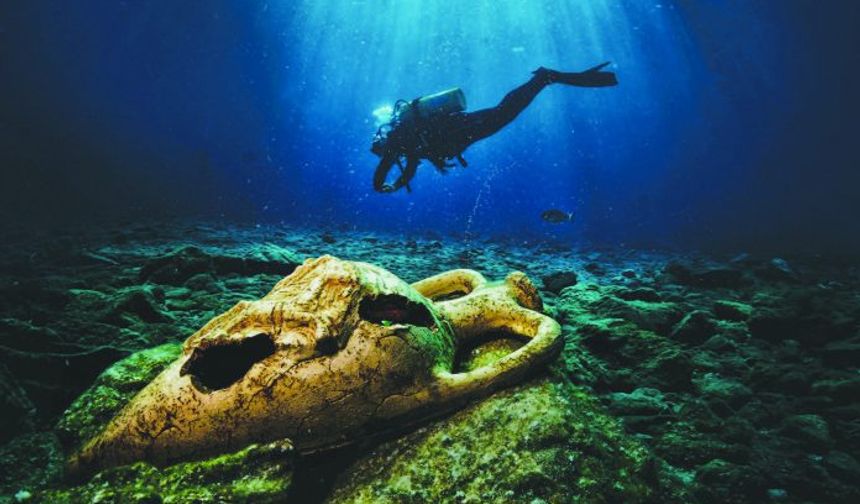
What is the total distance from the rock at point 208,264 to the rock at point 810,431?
7180 mm

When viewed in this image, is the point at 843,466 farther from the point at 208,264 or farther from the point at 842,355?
the point at 208,264

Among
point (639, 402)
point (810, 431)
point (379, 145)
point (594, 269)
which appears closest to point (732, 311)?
point (810, 431)

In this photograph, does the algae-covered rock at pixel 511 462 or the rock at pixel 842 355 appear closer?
the algae-covered rock at pixel 511 462

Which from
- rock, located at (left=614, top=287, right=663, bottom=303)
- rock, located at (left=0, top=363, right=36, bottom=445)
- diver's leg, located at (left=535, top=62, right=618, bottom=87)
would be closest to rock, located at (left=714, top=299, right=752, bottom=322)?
rock, located at (left=614, top=287, right=663, bottom=303)

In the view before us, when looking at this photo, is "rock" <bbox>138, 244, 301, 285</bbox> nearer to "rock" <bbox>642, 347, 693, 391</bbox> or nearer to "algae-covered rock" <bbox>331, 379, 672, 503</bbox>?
"algae-covered rock" <bbox>331, 379, 672, 503</bbox>

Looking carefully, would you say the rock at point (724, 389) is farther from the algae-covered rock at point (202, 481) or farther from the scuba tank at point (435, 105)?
the scuba tank at point (435, 105)

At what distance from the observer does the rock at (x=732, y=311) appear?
16.8ft

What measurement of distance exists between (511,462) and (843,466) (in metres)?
2.14

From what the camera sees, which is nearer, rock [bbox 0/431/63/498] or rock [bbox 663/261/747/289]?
rock [bbox 0/431/63/498]

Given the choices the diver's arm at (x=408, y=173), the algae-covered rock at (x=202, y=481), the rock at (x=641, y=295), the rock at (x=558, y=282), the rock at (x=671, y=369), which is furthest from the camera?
the diver's arm at (x=408, y=173)

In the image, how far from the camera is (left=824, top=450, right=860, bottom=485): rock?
2430 mm

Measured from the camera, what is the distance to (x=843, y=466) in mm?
2484

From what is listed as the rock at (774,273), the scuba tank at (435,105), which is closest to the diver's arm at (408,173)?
the scuba tank at (435,105)

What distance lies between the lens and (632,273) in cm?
977
